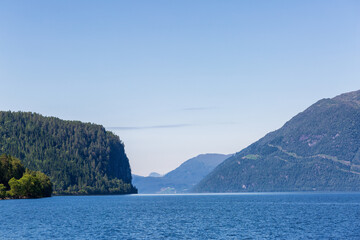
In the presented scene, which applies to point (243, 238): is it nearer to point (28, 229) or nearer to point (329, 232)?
point (329, 232)

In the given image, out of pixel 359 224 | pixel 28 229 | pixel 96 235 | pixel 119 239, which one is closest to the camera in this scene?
pixel 119 239

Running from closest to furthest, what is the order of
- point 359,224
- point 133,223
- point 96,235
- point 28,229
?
point 96,235 → point 28,229 → point 359,224 → point 133,223

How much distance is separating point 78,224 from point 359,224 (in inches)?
2584

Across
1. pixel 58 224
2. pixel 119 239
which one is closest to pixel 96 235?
pixel 119 239

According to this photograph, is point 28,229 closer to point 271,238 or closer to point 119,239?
point 119,239

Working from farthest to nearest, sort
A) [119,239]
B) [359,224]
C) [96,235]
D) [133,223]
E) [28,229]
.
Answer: [133,223] < [359,224] < [28,229] < [96,235] < [119,239]

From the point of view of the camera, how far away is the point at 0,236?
87.8 m

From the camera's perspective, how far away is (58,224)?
115 metres

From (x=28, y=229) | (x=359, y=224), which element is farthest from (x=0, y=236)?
(x=359, y=224)

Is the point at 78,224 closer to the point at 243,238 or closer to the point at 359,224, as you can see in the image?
the point at 243,238

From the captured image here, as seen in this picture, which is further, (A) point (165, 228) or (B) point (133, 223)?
(B) point (133, 223)

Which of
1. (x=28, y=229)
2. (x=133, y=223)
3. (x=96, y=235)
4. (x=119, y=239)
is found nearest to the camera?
(x=119, y=239)

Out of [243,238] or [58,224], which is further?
[58,224]

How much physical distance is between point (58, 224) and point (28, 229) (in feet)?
45.9
